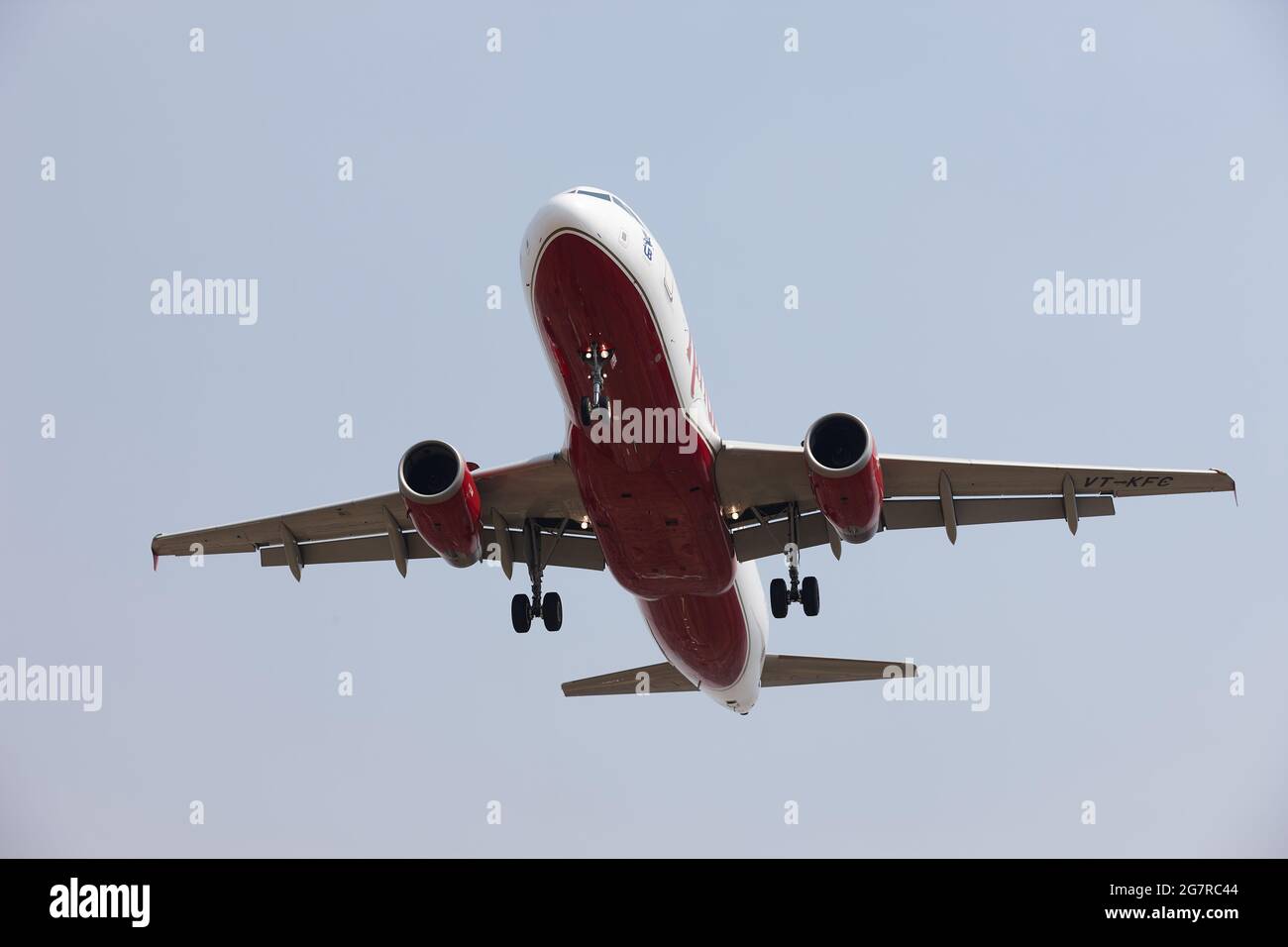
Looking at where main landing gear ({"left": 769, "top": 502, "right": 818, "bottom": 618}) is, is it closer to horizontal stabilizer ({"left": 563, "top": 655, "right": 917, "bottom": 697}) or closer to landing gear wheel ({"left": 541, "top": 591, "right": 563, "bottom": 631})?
landing gear wheel ({"left": 541, "top": 591, "right": 563, "bottom": 631})

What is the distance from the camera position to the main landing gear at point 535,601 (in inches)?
1043

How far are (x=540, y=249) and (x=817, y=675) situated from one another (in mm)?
16358

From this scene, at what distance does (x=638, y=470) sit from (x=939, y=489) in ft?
19.7

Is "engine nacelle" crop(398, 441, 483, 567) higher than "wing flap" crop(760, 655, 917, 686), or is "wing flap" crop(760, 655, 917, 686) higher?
"engine nacelle" crop(398, 441, 483, 567)

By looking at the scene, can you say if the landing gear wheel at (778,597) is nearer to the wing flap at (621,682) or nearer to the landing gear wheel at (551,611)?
the landing gear wheel at (551,611)

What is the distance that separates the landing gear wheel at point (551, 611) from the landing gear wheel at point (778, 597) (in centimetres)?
414

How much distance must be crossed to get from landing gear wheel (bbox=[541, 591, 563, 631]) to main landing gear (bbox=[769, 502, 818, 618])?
163 inches

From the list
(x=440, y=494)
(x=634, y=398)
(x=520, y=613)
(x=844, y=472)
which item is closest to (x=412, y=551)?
(x=520, y=613)

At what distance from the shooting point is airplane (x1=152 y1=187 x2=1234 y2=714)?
67.5 ft

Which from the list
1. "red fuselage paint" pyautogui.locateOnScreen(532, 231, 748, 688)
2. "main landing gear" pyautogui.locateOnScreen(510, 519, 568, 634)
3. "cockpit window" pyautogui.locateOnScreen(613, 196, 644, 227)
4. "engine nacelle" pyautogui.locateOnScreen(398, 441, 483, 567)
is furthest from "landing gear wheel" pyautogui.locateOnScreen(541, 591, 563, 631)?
"cockpit window" pyautogui.locateOnScreen(613, 196, 644, 227)

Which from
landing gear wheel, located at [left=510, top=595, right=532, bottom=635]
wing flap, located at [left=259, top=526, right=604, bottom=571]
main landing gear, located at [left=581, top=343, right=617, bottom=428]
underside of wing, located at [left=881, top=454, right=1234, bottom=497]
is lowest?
landing gear wheel, located at [left=510, top=595, right=532, bottom=635]

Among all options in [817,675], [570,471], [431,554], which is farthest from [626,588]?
[817,675]

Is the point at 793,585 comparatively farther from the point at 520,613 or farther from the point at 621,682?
the point at 621,682

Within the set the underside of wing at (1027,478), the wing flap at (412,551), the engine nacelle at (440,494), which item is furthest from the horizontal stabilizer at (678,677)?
the engine nacelle at (440,494)
